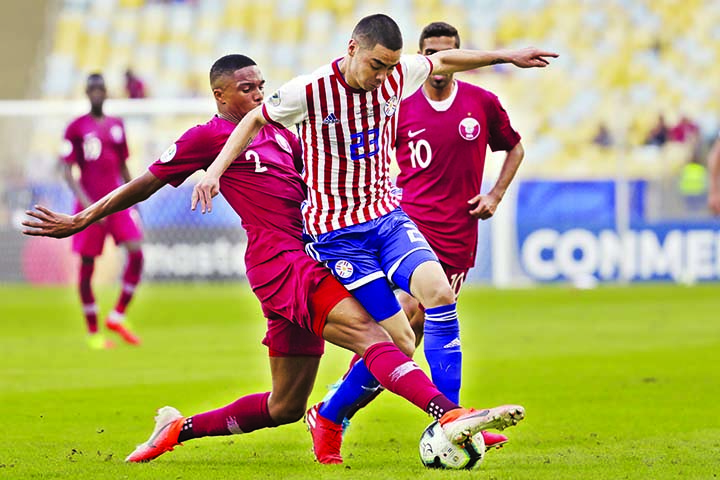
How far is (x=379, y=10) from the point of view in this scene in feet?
89.5

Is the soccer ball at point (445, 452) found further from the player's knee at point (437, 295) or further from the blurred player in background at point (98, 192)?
the blurred player in background at point (98, 192)

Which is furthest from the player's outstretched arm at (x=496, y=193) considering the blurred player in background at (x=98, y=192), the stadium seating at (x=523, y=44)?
the stadium seating at (x=523, y=44)

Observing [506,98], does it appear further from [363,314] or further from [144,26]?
[363,314]

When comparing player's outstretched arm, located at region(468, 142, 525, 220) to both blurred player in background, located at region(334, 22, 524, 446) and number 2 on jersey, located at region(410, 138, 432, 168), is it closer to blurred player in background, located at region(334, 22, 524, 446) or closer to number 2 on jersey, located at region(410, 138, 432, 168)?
blurred player in background, located at region(334, 22, 524, 446)

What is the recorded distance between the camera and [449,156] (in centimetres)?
746

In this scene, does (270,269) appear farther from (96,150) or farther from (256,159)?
(96,150)

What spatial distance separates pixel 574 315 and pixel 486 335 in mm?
2492

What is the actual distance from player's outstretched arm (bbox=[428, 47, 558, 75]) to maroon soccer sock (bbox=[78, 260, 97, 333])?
24.8ft

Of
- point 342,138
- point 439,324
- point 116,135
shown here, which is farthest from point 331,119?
point 116,135

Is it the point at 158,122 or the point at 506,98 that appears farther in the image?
the point at 506,98

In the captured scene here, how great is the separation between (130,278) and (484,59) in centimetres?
784

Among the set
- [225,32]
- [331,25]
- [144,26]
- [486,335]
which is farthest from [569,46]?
[486,335]

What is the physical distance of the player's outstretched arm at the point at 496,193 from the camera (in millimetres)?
7293

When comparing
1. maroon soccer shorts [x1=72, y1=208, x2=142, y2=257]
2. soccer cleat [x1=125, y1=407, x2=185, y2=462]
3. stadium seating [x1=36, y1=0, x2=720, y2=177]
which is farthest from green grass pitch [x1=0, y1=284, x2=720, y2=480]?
stadium seating [x1=36, y1=0, x2=720, y2=177]
